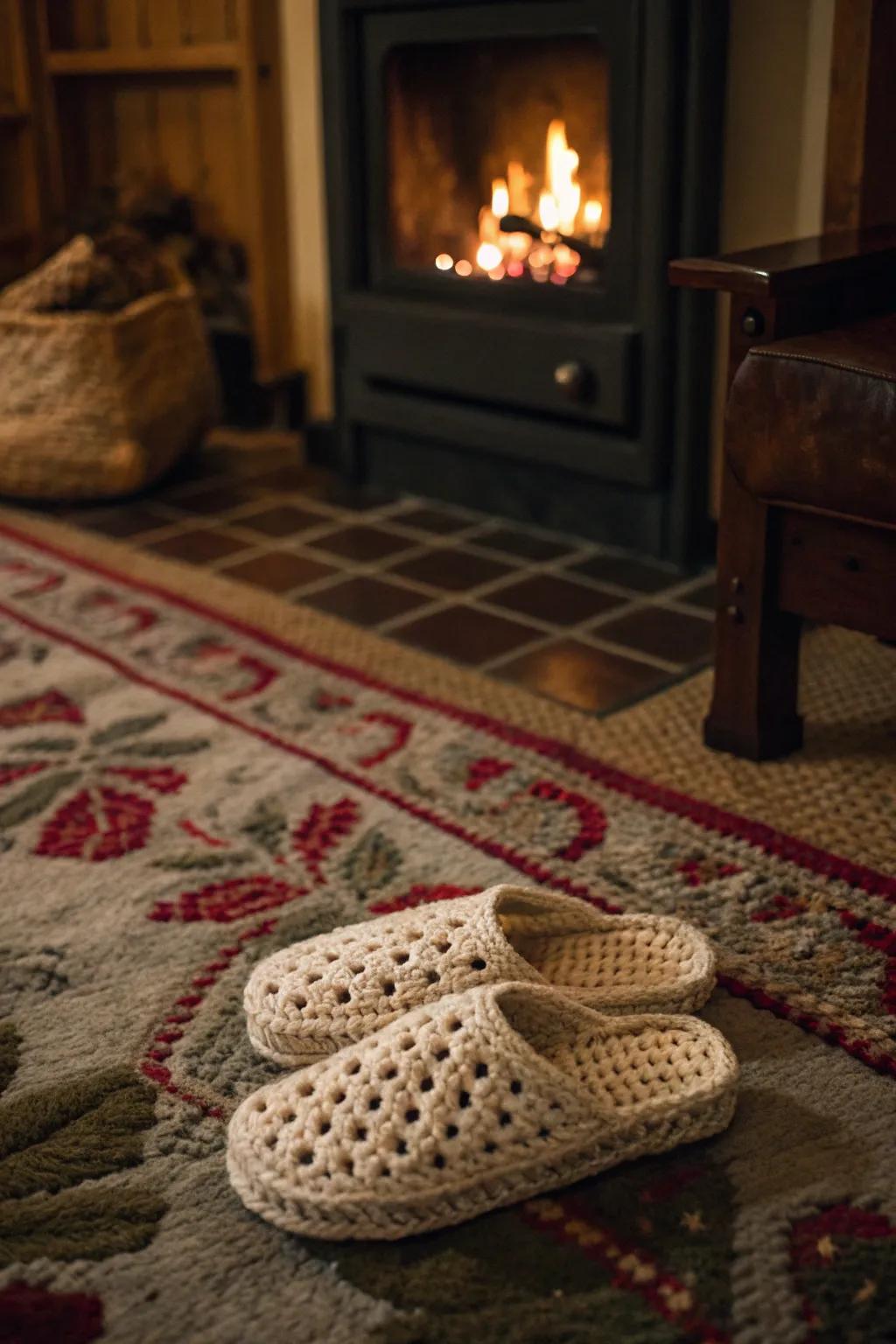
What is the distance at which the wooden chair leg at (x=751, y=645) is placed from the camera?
4.63ft

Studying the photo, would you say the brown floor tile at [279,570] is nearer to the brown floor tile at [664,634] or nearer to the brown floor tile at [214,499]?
the brown floor tile at [214,499]

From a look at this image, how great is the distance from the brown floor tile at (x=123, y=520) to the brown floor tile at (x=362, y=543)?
0.30 metres

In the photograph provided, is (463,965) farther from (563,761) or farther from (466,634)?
(466,634)

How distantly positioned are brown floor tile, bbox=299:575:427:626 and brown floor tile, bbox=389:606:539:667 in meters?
0.05

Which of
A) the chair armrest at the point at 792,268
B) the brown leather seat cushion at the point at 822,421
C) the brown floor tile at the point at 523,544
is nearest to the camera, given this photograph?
the brown leather seat cushion at the point at 822,421

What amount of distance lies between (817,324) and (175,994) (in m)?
0.90

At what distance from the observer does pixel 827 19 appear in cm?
180

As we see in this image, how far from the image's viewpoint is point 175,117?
3.09 meters

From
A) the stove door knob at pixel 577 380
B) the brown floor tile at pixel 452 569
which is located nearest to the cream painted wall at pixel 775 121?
the stove door knob at pixel 577 380

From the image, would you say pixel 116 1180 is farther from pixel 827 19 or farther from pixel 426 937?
pixel 827 19

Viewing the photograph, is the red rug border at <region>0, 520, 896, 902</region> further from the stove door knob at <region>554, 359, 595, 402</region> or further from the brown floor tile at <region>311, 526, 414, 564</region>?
the stove door knob at <region>554, 359, 595, 402</region>

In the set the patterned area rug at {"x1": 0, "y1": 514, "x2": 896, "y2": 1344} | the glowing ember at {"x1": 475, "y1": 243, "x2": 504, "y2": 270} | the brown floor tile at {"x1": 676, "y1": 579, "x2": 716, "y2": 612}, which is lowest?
the patterned area rug at {"x1": 0, "y1": 514, "x2": 896, "y2": 1344}

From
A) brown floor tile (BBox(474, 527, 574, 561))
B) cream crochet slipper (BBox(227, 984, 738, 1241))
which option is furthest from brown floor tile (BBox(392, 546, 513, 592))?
cream crochet slipper (BBox(227, 984, 738, 1241))

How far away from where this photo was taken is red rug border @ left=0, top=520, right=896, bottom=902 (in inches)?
49.8
